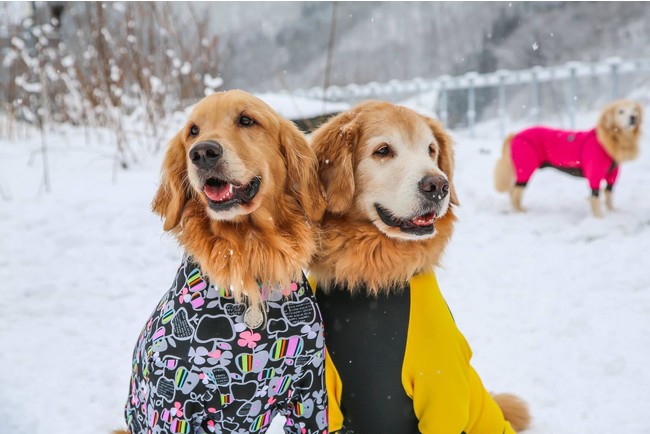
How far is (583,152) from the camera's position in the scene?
21.3 ft

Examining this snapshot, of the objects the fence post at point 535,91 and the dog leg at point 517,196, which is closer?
the dog leg at point 517,196

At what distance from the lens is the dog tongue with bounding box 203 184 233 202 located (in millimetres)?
1993

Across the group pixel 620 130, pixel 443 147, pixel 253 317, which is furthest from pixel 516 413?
pixel 620 130

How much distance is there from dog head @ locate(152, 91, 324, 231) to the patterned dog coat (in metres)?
0.30

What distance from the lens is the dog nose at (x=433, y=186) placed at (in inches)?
86.1

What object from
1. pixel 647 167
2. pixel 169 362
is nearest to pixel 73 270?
pixel 169 362

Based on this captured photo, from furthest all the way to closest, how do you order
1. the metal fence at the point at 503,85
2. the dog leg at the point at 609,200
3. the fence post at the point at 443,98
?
1. the fence post at the point at 443,98
2. the metal fence at the point at 503,85
3. the dog leg at the point at 609,200

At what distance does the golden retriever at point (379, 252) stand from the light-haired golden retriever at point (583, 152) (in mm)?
4591

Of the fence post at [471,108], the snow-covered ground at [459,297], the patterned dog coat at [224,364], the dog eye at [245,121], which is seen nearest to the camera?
the patterned dog coat at [224,364]

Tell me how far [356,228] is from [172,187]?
815mm

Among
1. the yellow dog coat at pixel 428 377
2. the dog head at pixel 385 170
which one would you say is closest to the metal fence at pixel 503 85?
the dog head at pixel 385 170

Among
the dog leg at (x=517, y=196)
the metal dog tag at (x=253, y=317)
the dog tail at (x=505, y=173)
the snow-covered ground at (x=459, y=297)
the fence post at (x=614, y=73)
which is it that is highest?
the fence post at (x=614, y=73)

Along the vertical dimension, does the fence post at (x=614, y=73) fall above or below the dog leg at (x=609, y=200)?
above

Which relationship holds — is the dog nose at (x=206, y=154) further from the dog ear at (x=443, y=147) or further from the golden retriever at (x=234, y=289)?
the dog ear at (x=443, y=147)
